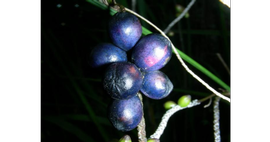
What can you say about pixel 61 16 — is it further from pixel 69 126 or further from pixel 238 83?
pixel 238 83

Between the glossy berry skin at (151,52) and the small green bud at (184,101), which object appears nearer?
the glossy berry skin at (151,52)

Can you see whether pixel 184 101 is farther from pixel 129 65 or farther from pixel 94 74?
pixel 94 74

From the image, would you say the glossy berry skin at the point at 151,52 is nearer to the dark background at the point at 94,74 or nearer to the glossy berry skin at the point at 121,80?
the glossy berry skin at the point at 121,80

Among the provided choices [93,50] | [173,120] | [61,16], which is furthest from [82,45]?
[93,50]

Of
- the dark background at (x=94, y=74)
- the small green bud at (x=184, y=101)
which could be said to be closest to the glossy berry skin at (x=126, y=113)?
the small green bud at (x=184, y=101)

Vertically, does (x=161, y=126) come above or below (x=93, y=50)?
below

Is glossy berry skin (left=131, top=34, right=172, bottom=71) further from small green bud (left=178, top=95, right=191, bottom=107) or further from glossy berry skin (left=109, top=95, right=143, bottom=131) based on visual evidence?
small green bud (left=178, top=95, right=191, bottom=107)
